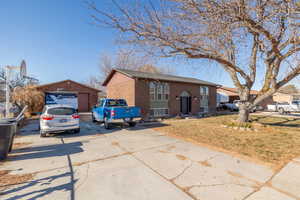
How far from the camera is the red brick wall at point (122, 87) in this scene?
13234 millimetres

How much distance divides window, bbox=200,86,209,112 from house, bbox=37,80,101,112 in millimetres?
15257

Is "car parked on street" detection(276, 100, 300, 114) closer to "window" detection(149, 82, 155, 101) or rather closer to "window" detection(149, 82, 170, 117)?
"window" detection(149, 82, 170, 117)

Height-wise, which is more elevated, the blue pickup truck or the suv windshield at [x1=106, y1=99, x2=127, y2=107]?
the suv windshield at [x1=106, y1=99, x2=127, y2=107]

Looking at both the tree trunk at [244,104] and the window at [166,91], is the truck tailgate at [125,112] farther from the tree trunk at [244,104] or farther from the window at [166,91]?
the window at [166,91]

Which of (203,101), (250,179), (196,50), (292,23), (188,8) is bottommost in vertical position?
(250,179)

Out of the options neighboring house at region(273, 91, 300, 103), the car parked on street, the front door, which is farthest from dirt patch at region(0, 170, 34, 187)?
neighboring house at region(273, 91, 300, 103)

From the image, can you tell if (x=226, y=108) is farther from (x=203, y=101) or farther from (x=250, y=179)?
(x=250, y=179)

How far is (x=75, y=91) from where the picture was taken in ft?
60.7

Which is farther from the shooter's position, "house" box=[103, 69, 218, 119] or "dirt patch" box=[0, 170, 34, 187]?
"house" box=[103, 69, 218, 119]

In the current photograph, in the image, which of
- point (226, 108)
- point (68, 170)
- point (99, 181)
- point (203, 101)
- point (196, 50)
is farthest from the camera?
point (226, 108)

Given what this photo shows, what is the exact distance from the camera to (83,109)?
19094 millimetres

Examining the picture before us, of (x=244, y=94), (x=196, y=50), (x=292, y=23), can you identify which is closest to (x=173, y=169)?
(x=292, y=23)

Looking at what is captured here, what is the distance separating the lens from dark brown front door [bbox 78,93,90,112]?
62.0 feet

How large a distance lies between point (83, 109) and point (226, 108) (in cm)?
2385
